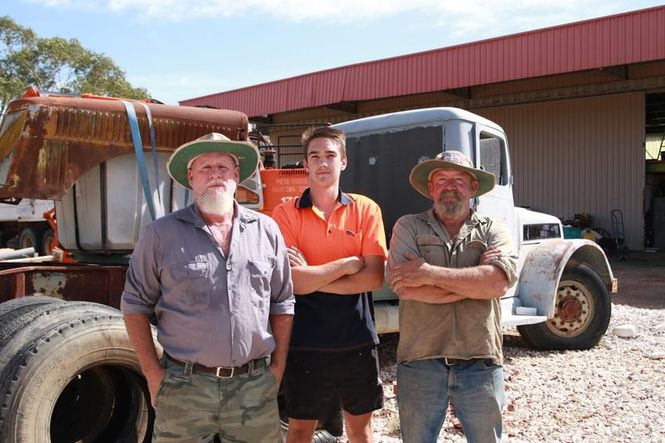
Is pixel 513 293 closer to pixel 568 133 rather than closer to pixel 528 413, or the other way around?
pixel 528 413

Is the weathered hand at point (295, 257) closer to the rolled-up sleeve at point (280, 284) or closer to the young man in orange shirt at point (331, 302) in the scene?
the young man in orange shirt at point (331, 302)

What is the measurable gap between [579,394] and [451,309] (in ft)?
9.33

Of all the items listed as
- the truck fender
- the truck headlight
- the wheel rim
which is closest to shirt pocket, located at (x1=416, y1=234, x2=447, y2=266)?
the truck fender

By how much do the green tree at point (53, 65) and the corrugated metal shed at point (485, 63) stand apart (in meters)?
14.7

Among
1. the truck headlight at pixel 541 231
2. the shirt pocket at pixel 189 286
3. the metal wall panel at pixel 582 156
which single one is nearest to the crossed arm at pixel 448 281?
the shirt pocket at pixel 189 286

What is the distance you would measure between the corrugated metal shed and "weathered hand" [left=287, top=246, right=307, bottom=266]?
47.7 ft

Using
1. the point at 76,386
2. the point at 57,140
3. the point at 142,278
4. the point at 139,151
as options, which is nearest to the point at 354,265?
the point at 142,278

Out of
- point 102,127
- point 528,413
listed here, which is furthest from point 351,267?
point 528,413

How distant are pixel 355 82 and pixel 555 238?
1449 cm

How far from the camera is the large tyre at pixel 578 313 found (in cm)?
636

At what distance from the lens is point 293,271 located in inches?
108

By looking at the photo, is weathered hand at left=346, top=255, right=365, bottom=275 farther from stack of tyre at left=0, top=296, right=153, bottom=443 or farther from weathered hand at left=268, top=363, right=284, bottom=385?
stack of tyre at left=0, top=296, right=153, bottom=443

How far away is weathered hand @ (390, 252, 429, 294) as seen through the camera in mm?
2711

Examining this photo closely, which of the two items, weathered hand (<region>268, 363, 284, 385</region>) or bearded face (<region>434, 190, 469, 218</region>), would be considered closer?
weathered hand (<region>268, 363, 284, 385</region>)
